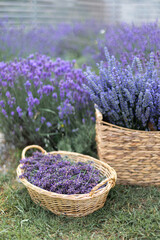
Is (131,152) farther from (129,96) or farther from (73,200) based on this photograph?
(73,200)

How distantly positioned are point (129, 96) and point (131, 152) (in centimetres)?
42

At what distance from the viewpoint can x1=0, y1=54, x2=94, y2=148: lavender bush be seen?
8.35ft

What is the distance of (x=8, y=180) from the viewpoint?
2.38 metres

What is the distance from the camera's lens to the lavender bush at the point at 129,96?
1.98 metres

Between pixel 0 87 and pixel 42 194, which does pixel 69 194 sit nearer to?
pixel 42 194

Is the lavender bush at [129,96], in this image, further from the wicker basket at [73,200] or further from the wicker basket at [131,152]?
the wicker basket at [73,200]

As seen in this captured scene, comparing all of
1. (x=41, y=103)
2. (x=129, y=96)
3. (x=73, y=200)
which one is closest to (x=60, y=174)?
(x=73, y=200)

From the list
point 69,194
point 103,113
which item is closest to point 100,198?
point 69,194

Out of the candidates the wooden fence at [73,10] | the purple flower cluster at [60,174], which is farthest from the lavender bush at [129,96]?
the wooden fence at [73,10]

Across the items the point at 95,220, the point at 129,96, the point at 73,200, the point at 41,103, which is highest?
the point at 129,96

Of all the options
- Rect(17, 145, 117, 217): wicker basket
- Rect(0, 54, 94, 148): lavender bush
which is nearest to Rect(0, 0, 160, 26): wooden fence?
Rect(0, 54, 94, 148): lavender bush

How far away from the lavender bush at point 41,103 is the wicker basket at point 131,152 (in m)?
0.53

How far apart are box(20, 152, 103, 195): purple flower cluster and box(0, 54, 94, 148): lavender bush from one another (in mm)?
441

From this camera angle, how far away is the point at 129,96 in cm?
198
